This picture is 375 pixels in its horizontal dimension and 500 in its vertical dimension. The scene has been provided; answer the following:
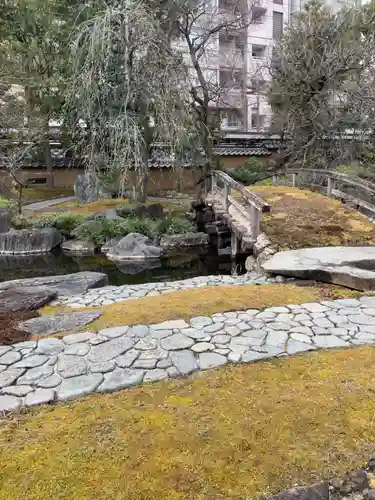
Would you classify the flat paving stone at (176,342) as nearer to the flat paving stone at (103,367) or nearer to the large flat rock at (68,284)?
the flat paving stone at (103,367)

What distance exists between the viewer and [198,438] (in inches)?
91.0

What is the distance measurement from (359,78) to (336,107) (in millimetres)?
1262

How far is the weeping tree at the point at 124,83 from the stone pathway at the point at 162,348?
532cm

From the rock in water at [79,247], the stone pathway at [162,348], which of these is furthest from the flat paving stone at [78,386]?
the rock in water at [79,247]

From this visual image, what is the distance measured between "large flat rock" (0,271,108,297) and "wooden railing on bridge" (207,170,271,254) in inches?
105

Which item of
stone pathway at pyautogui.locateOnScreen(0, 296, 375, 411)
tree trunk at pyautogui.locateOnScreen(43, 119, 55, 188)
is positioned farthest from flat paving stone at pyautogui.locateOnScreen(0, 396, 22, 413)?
tree trunk at pyautogui.locateOnScreen(43, 119, 55, 188)

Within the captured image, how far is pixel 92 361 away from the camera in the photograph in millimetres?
3154

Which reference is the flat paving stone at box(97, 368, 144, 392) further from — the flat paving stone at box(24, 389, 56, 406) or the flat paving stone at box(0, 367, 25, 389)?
the flat paving stone at box(0, 367, 25, 389)

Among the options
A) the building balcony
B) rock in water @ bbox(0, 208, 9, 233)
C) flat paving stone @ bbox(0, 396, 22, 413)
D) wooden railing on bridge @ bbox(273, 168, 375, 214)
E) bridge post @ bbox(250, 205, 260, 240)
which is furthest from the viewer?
the building balcony

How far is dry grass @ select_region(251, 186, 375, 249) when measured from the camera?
684 centimetres

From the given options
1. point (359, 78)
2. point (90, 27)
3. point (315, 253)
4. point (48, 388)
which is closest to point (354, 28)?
point (359, 78)

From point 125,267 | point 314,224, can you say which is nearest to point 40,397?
point 314,224

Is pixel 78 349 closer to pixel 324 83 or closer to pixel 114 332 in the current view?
pixel 114 332

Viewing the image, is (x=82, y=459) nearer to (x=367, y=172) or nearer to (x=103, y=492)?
(x=103, y=492)
